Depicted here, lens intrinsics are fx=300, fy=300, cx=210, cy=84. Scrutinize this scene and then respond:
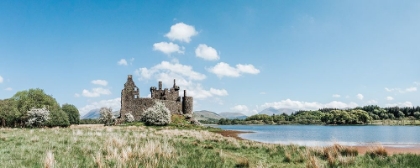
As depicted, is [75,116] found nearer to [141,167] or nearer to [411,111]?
[141,167]

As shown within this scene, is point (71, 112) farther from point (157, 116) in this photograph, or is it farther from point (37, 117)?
point (157, 116)

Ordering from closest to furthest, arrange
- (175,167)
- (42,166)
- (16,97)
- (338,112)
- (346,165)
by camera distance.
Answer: (42,166) < (175,167) < (346,165) < (16,97) < (338,112)

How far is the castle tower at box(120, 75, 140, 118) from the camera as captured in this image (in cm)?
4850

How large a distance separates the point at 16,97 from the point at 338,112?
104298 millimetres

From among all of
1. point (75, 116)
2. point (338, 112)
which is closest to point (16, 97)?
point (75, 116)

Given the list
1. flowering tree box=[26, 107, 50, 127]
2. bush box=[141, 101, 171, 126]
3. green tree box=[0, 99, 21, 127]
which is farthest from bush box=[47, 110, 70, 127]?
bush box=[141, 101, 171, 126]

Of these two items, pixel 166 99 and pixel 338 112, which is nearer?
pixel 166 99

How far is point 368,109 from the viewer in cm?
15875

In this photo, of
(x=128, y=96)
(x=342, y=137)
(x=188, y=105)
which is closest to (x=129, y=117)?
(x=128, y=96)

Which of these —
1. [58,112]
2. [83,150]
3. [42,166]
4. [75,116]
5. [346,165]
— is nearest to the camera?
[42,166]

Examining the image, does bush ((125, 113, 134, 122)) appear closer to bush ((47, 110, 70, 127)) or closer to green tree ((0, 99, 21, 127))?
bush ((47, 110, 70, 127))

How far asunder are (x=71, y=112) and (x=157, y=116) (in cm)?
4554

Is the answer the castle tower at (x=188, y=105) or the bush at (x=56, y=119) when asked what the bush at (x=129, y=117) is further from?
the bush at (x=56, y=119)

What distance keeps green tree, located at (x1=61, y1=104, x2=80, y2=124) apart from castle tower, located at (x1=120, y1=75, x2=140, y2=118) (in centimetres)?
3565
